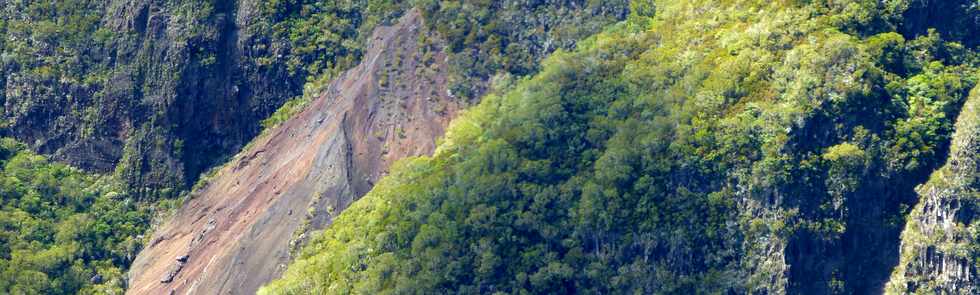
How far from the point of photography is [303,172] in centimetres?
12925

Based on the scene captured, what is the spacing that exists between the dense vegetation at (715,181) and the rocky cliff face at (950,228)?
3.90ft

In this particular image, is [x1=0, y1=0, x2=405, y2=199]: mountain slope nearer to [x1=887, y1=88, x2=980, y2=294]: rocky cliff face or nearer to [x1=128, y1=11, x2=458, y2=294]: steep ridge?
[x1=128, y1=11, x2=458, y2=294]: steep ridge

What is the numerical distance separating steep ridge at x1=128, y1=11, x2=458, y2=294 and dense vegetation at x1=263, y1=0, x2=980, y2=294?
4.48m

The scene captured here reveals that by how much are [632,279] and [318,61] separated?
31.7 meters

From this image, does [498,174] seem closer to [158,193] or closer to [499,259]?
[499,259]

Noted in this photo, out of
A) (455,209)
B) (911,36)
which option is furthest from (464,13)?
(911,36)

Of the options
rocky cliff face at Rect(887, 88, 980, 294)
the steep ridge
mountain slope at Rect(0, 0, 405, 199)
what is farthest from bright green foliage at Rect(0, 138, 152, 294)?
rocky cliff face at Rect(887, 88, 980, 294)

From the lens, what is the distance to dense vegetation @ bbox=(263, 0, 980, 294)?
117312mm

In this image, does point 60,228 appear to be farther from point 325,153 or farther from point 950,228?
point 950,228

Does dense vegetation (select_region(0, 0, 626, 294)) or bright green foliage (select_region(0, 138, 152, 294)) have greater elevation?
dense vegetation (select_region(0, 0, 626, 294))

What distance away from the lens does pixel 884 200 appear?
118 m

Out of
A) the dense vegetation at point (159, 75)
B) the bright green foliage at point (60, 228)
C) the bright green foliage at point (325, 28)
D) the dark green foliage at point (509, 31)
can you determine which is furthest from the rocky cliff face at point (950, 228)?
the bright green foliage at point (60, 228)

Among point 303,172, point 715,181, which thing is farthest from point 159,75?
point 715,181

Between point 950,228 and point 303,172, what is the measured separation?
43108mm
